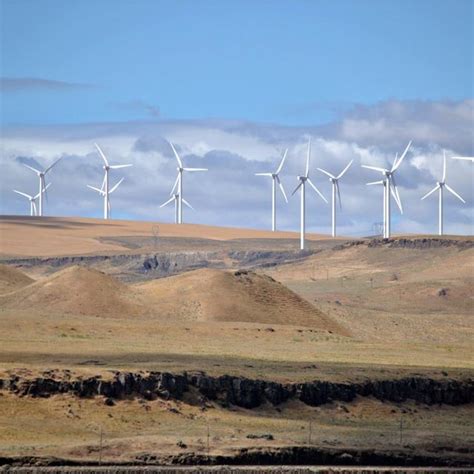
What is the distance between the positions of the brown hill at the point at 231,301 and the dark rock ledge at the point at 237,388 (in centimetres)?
3239

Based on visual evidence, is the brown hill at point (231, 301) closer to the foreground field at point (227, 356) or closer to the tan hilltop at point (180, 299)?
the tan hilltop at point (180, 299)

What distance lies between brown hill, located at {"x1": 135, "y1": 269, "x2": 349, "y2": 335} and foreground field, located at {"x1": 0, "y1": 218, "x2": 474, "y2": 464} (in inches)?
5.6

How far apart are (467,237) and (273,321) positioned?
9184 centimetres

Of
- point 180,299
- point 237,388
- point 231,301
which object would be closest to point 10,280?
point 180,299

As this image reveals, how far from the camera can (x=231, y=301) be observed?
10919 cm

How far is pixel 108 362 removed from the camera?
7250cm

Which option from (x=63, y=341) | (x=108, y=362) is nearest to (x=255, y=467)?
(x=108, y=362)

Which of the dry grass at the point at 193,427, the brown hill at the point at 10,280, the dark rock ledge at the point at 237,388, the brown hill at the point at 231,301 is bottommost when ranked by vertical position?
the dry grass at the point at 193,427

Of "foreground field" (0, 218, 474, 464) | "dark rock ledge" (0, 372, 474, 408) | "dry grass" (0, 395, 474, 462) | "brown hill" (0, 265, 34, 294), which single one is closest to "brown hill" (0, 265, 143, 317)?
"foreground field" (0, 218, 474, 464)

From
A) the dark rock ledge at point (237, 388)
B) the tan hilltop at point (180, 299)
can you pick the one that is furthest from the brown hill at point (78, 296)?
the dark rock ledge at point (237, 388)

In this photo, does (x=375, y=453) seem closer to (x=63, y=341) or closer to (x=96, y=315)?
(x=63, y=341)

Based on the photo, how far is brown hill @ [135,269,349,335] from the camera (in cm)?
10700

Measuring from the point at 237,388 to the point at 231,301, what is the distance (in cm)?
4179

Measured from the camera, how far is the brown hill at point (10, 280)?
119938 mm
